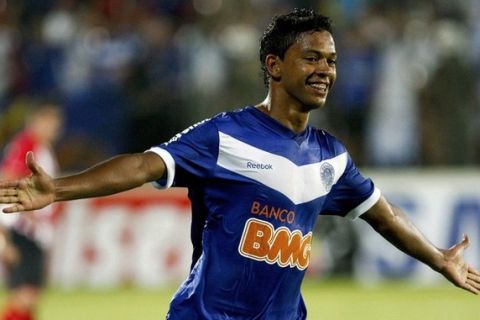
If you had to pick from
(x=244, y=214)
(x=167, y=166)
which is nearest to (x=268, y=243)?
(x=244, y=214)

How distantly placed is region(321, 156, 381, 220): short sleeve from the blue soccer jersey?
287 mm

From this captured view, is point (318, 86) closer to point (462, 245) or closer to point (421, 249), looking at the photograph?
point (421, 249)

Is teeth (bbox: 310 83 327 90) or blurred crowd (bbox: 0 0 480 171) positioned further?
blurred crowd (bbox: 0 0 480 171)

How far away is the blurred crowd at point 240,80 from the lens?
49.8 feet

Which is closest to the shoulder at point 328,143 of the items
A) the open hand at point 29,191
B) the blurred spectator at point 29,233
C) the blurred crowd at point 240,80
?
the open hand at point 29,191

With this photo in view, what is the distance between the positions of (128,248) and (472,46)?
487 cm

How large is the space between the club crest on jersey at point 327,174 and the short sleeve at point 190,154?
570 mm

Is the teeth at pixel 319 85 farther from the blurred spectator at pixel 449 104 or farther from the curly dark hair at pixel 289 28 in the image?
the blurred spectator at pixel 449 104

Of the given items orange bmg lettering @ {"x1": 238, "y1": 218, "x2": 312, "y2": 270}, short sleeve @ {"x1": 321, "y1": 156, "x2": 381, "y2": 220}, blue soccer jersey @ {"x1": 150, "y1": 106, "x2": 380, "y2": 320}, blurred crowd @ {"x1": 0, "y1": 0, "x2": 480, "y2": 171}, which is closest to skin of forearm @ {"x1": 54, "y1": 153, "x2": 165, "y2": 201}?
blue soccer jersey @ {"x1": 150, "y1": 106, "x2": 380, "y2": 320}

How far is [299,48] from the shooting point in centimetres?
571

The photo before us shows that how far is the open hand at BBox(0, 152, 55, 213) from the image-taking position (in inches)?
191

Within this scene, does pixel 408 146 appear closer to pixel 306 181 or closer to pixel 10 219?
pixel 10 219

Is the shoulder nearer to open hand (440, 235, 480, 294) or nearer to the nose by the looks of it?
the nose

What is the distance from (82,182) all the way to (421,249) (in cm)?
198
